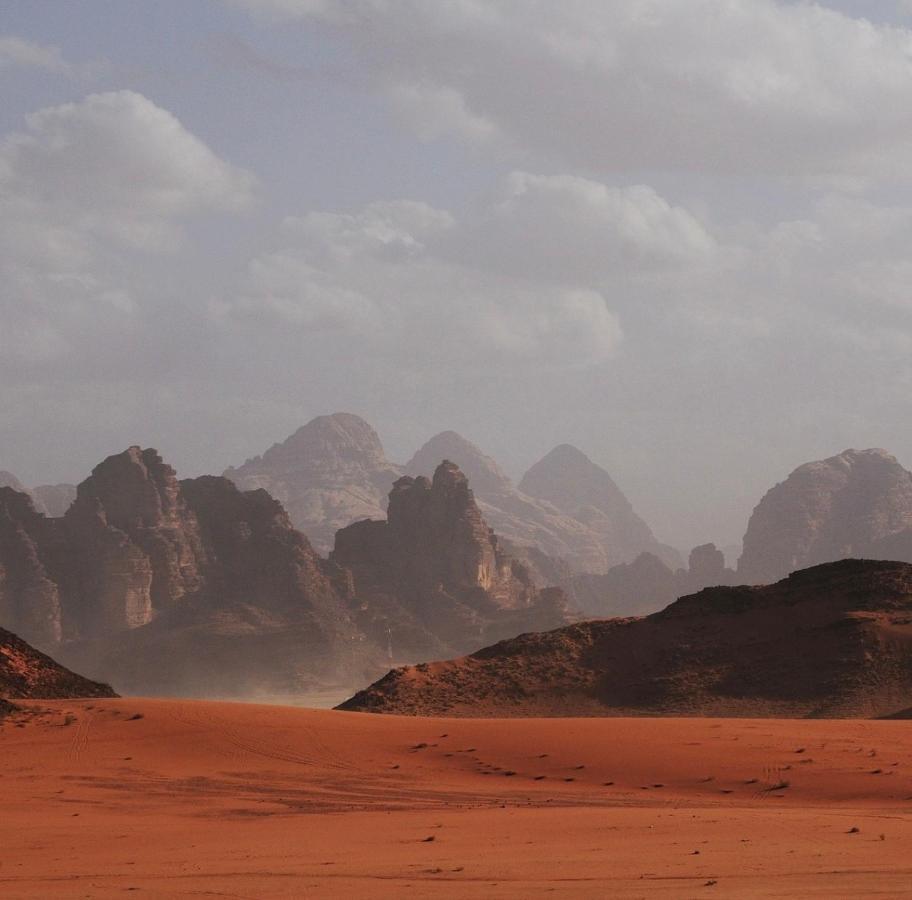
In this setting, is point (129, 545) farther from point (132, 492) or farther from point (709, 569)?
point (709, 569)

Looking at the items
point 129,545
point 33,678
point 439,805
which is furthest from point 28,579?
point 439,805

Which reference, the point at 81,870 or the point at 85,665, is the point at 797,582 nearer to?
the point at 81,870

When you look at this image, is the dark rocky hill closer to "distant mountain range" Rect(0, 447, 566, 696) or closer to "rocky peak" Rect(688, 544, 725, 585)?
"distant mountain range" Rect(0, 447, 566, 696)

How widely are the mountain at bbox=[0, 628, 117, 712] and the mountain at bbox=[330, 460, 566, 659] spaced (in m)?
97.5

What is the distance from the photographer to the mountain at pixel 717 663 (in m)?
43.9

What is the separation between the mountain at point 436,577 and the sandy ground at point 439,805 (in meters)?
106

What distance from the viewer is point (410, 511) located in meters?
158

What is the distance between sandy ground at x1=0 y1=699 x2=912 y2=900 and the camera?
12352 millimetres

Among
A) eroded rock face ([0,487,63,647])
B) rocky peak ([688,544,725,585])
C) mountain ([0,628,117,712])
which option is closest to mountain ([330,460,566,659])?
eroded rock face ([0,487,63,647])

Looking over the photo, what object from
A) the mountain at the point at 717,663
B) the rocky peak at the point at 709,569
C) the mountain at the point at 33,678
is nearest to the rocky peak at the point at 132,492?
the rocky peak at the point at 709,569

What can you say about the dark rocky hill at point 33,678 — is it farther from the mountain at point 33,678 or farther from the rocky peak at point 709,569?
the rocky peak at point 709,569

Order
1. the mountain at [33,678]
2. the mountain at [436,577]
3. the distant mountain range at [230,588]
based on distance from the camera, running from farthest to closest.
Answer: the mountain at [436,577] → the distant mountain range at [230,588] → the mountain at [33,678]

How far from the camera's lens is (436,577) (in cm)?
15025

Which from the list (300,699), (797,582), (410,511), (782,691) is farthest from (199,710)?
(410,511)
